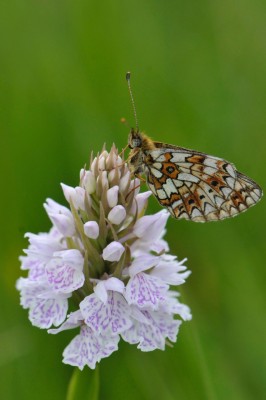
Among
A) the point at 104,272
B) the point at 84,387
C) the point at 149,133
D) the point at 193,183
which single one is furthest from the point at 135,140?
the point at 149,133

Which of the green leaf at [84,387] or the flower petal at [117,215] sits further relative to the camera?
the flower petal at [117,215]

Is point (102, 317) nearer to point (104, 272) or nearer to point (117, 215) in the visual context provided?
point (104, 272)

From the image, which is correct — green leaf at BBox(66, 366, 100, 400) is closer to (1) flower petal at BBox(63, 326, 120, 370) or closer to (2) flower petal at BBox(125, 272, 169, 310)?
(1) flower petal at BBox(63, 326, 120, 370)

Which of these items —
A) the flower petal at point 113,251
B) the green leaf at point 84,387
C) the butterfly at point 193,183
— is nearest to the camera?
the green leaf at point 84,387

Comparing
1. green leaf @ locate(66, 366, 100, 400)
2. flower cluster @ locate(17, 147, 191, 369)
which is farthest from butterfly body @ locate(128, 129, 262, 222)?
green leaf @ locate(66, 366, 100, 400)

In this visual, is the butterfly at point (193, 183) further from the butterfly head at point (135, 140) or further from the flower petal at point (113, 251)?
the flower petal at point (113, 251)

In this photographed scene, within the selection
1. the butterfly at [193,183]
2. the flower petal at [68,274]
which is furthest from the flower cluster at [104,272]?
the butterfly at [193,183]
